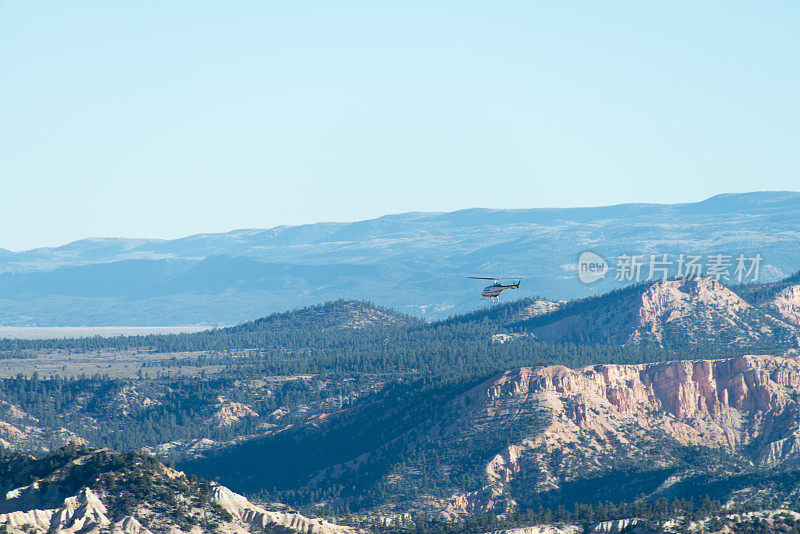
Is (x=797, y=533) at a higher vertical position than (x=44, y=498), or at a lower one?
lower

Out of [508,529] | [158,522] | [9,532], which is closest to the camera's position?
[9,532]

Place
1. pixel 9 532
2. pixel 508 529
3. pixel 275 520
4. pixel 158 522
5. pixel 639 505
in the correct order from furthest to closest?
pixel 639 505 → pixel 508 529 → pixel 275 520 → pixel 158 522 → pixel 9 532

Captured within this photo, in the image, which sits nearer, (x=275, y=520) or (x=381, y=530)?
(x=275, y=520)

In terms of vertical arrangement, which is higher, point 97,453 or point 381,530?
point 97,453

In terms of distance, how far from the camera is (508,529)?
6801 inches

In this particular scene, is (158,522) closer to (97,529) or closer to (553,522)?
(97,529)

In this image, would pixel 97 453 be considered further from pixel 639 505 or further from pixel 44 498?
pixel 639 505

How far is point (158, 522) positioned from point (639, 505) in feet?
221

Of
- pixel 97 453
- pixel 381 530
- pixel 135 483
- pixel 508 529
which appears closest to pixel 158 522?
pixel 135 483

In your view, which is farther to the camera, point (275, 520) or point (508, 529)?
point (508, 529)

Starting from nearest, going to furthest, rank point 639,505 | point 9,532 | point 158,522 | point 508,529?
point 9,532 → point 158,522 → point 508,529 → point 639,505

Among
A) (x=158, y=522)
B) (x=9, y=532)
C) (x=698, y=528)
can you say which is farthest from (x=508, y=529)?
(x=9, y=532)

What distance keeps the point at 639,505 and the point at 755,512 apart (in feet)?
50.6

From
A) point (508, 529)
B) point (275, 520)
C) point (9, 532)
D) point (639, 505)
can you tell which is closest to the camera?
point (9, 532)
